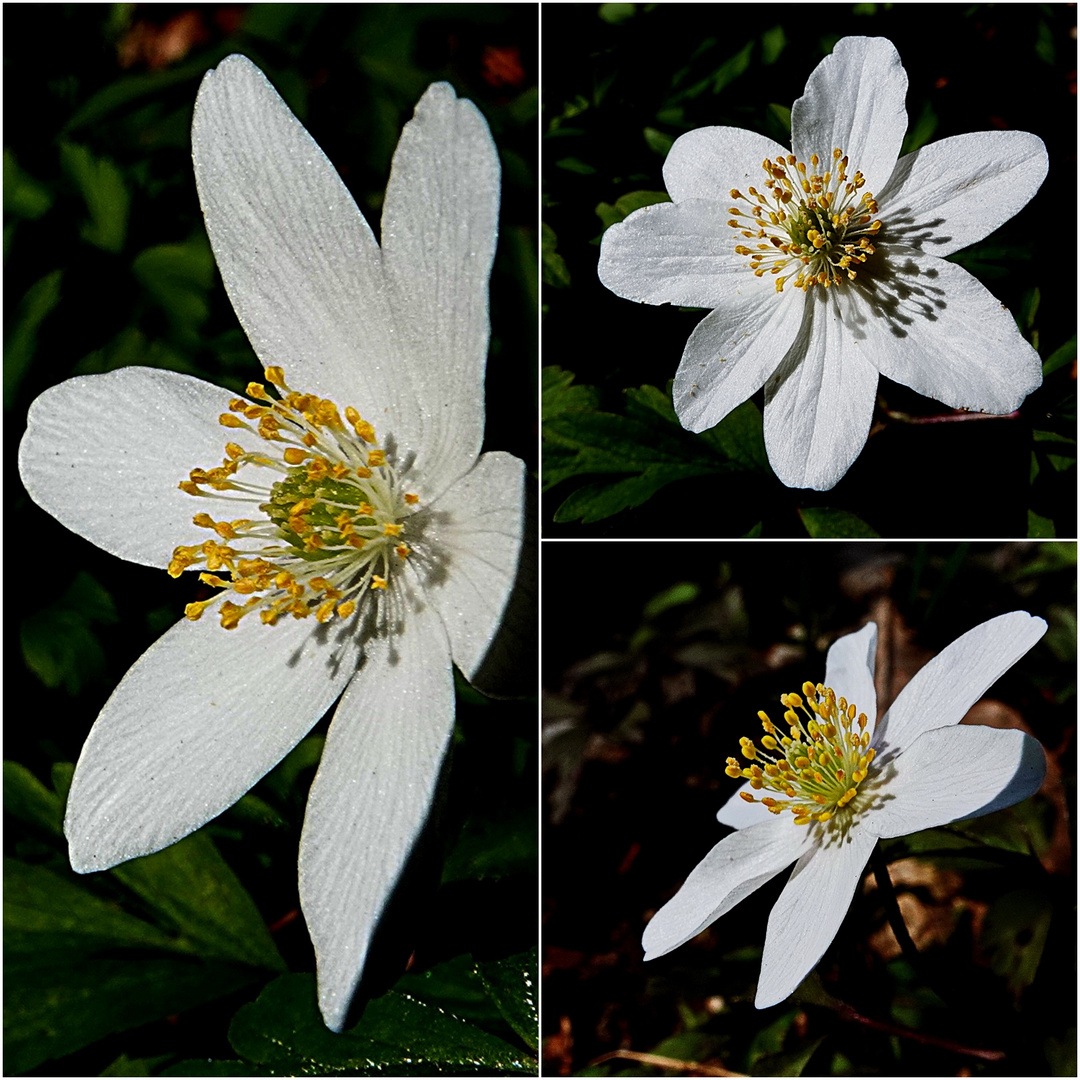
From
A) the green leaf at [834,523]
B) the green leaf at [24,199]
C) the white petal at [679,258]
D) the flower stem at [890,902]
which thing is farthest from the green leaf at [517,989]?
the green leaf at [24,199]

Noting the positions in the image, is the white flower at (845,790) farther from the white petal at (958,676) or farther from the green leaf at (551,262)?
the green leaf at (551,262)

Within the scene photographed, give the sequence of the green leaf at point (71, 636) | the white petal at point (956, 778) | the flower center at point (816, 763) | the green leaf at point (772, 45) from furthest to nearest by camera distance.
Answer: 1. the green leaf at point (71, 636)
2. the green leaf at point (772, 45)
3. the flower center at point (816, 763)
4. the white petal at point (956, 778)

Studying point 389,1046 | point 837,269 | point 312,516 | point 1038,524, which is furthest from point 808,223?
point 389,1046

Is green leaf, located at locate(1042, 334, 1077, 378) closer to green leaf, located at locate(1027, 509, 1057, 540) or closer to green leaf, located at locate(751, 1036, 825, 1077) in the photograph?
green leaf, located at locate(1027, 509, 1057, 540)

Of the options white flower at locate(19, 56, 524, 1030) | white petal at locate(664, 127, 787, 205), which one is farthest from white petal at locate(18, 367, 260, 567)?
white petal at locate(664, 127, 787, 205)

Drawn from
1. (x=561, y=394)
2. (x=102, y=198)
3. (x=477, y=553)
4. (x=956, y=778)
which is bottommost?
(x=956, y=778)

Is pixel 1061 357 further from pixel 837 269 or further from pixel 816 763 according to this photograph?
pixel 816 763
